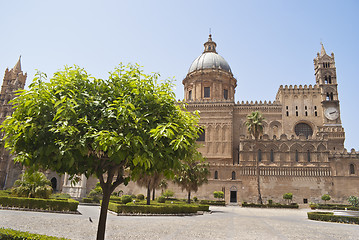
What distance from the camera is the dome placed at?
59403mm

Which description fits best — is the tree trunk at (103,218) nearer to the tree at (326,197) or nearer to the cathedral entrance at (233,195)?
the cathedral entrance at (233,195)

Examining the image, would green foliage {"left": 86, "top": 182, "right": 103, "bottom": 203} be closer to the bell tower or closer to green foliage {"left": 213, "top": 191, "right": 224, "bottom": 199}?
green foliage {"left": 213, "top": 191, "right": 224, "bottom": 199}

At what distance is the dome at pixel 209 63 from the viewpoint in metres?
59.4

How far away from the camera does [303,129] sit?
5172 cm

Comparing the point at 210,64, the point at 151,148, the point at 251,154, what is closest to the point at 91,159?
the point at 151,148

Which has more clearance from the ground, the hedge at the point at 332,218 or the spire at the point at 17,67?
the spire at the point at 17,67

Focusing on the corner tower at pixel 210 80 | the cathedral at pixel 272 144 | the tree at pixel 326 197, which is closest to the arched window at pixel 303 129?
the cathedral at pixel 272 144

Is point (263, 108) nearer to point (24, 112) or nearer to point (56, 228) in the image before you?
point (56, 228)

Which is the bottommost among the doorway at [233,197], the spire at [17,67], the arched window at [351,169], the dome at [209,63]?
the doorway at [233,197]

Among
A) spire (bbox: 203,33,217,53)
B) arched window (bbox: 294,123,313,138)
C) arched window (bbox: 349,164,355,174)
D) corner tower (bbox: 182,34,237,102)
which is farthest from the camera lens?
spire (bbox: 203,33,217,53)

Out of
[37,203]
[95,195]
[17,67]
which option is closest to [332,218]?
[37,203]

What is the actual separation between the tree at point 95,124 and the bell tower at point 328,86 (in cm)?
4926

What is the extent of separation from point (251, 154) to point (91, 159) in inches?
1651

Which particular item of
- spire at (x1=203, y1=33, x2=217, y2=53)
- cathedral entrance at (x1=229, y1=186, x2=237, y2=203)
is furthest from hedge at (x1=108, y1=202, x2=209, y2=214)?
spire at (x1=203, y1=33, x2=217, y2=53)
